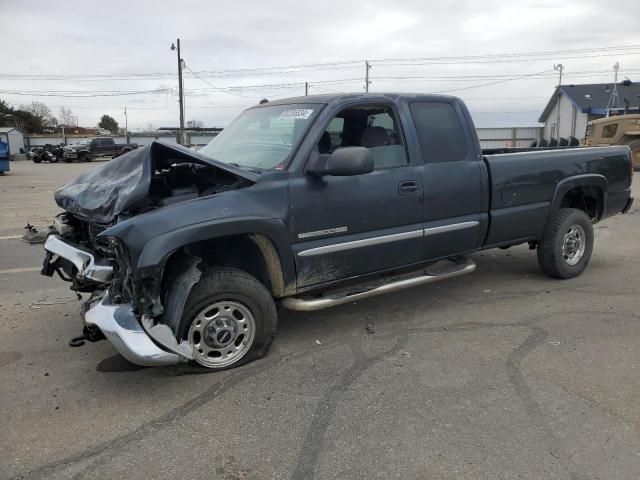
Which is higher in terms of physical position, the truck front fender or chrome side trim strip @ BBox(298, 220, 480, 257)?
the truck front fender

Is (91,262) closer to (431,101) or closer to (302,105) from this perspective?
(302,105)

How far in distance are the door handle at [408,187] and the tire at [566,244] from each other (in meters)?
2.04

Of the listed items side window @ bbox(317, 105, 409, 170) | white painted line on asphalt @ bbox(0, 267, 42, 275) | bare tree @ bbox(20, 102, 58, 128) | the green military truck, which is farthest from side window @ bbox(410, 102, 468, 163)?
bare tree @ bbox(20, 102, 58, 128)

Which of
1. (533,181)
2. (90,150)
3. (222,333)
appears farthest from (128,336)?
(90,150)

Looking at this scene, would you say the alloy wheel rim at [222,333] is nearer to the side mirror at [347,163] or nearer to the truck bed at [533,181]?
the side mirror at [347,163]

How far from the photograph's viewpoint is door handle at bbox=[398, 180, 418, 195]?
4391 mm

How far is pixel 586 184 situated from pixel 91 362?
206 inches

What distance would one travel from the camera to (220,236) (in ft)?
11.6

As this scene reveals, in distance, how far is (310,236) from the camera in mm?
3949

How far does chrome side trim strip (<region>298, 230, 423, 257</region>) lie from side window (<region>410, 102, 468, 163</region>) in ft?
2.23

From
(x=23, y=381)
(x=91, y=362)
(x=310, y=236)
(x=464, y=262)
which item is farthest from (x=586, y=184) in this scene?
(x=23, y=381)

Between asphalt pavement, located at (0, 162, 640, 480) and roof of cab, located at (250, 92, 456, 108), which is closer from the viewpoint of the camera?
asphalt pavement, located at (0, 162, 640, 480)

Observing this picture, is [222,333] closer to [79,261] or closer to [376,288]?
[79,261]

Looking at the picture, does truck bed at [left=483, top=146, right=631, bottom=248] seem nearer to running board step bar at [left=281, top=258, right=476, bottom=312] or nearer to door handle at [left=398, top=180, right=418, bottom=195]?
running board step bar at [left=281, top=258, right=476, bottom=312]
